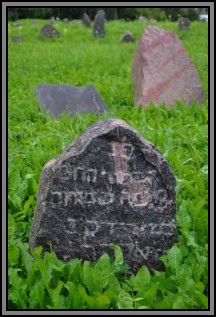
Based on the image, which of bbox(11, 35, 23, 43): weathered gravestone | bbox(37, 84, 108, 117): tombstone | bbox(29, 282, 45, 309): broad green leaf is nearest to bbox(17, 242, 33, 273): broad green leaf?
bbox(29, 282, 45, 309): broad green leaf

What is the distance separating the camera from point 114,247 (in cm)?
286

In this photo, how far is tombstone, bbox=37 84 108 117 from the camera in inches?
248

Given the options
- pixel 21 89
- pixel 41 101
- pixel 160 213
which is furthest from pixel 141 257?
pixel 21 89

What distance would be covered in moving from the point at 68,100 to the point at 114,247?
3774 millimetres

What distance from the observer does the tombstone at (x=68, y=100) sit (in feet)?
20.7

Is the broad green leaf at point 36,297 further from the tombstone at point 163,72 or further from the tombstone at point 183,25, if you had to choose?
the tombstone at point 183,25

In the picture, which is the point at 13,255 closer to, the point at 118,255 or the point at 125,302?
the point at 118,255

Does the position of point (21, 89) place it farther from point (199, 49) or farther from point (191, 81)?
point (199, 49)

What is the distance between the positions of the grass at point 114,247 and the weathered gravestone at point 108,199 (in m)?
0.10

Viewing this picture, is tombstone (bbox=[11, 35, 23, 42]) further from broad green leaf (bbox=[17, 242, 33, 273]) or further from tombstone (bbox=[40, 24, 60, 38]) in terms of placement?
broad green leaf (bbox=[17, 242, 33, 273])

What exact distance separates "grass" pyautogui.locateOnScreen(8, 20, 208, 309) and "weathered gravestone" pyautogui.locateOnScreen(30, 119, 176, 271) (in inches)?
3.9

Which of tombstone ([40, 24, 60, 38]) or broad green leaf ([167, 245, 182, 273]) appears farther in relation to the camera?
tombstone ([40, 24, 60, 38])

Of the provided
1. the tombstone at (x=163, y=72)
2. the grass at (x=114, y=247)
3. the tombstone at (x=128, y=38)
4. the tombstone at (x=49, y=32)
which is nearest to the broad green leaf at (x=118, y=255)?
the grass at (x=114, y=247)

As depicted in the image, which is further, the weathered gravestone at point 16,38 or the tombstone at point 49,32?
the tombstone at point 49,32
